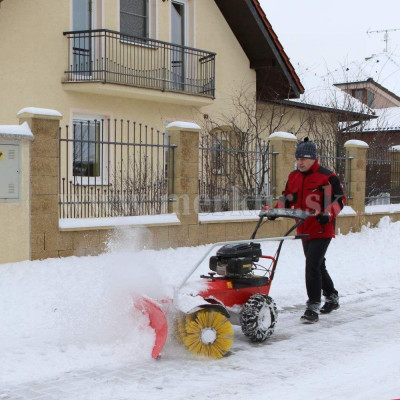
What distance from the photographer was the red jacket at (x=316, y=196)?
6297 mm

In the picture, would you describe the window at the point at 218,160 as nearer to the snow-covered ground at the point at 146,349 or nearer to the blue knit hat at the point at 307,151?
the snow-covered ground at the point at 146,349

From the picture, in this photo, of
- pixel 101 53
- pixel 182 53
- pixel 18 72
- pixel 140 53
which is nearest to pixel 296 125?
pixel 182 53

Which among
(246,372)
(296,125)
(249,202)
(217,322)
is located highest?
(296,125)

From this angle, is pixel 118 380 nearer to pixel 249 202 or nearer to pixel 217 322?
pixel 217 322

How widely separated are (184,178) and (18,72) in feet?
17.3

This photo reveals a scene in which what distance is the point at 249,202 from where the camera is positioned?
12.3 m

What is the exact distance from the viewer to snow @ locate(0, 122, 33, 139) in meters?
8.05

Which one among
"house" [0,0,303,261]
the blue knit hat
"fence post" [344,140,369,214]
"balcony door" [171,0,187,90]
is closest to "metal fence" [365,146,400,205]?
"fence post" [344,140,369,214]

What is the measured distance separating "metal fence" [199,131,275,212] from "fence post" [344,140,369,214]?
7.79 ft

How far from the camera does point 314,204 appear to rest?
6.28 m

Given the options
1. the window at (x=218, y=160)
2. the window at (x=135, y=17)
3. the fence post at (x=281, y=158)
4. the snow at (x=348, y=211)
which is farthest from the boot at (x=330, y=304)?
the window at (x=135, y=17)

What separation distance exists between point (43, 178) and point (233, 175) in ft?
14.6

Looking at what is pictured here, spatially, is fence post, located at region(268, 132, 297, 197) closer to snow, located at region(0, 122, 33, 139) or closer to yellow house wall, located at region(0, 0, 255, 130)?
yellow house wall, located at region(0, 0, 255, 130)

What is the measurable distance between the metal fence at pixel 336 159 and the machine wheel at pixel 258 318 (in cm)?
854
